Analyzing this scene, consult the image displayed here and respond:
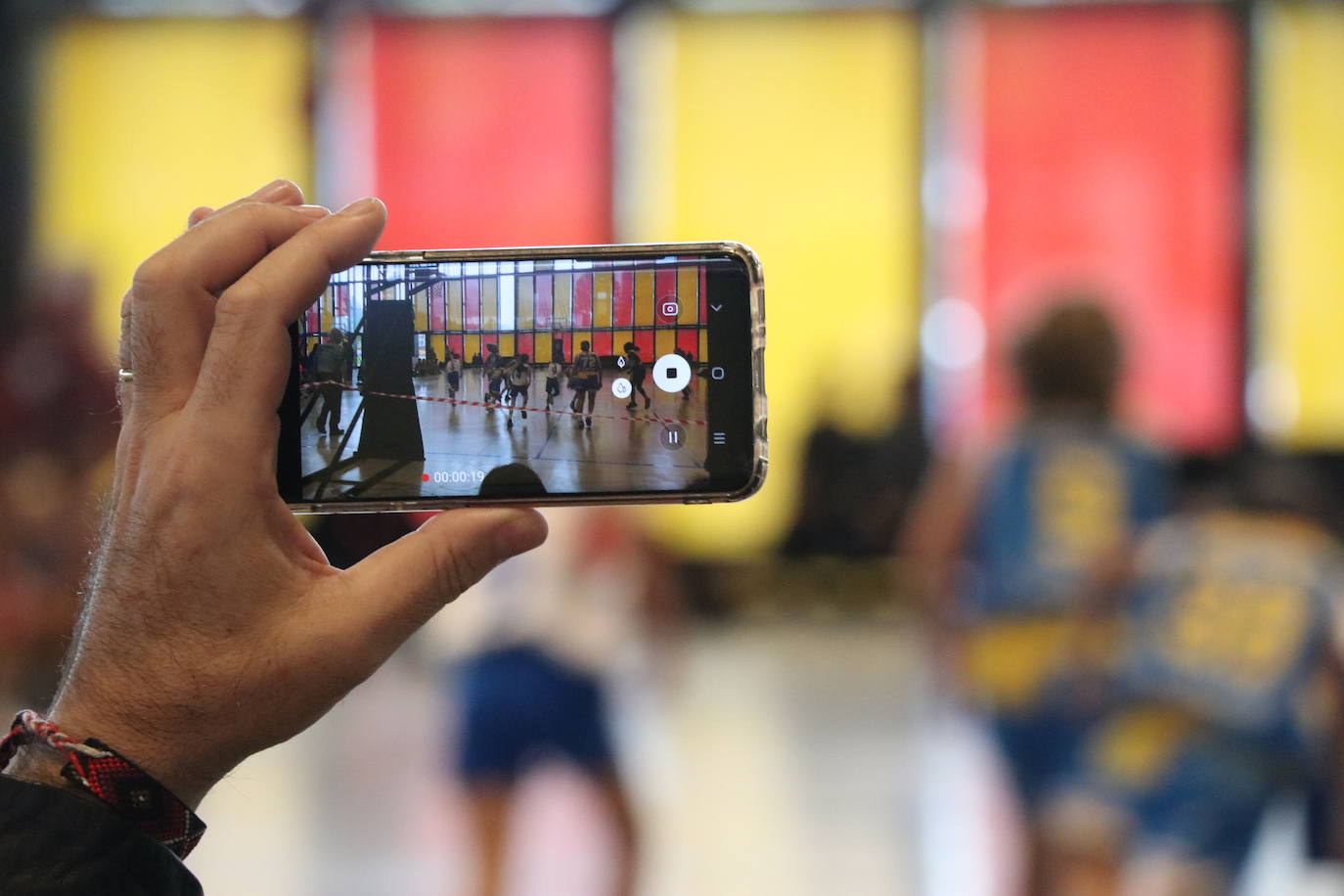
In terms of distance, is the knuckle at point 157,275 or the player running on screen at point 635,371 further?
the player running on screen at point 635,371

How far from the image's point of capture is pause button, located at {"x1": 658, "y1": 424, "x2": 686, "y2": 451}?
1.16 m

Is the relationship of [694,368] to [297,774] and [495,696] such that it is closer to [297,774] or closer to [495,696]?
[495,696]

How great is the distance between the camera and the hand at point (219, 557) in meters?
0.91

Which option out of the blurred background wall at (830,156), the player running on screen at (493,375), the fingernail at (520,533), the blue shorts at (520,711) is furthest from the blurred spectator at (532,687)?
the blurred background wall at (830,156)

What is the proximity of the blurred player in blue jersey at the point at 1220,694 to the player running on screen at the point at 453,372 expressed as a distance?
6.34ft

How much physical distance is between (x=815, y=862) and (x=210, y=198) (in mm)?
7628

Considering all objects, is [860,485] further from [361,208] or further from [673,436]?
[361,208]

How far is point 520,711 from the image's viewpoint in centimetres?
287

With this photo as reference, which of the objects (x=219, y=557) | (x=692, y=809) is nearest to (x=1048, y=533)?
(x=692, y=809)

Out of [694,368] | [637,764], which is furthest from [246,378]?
[637,764]

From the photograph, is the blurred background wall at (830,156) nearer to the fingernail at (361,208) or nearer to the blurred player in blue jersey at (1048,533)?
the blurred player in blue jersey at (1048,533)

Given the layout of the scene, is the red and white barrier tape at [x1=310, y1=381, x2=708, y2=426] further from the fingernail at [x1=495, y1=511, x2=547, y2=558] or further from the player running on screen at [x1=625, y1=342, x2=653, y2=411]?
the fingernail at [x1=495, y1=511, x2=547, y2=558]

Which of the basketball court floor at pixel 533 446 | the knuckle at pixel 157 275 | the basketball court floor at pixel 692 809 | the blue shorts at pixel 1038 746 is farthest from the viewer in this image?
the basketball court floor at pixel 692 809

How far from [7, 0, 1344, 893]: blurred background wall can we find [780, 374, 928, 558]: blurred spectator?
1.07ft
